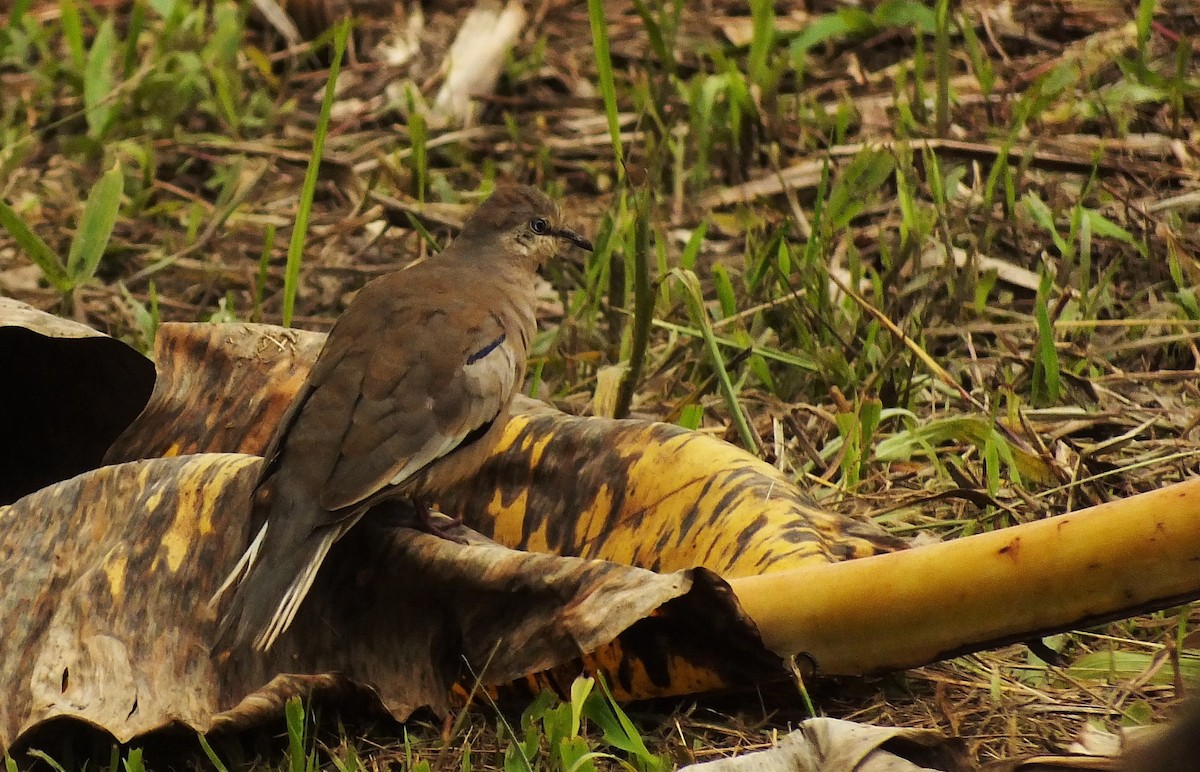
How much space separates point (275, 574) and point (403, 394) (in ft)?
1.95

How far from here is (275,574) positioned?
321 cm

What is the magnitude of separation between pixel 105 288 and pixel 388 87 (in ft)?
6.26

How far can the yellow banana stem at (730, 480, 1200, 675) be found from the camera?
2.63 metres

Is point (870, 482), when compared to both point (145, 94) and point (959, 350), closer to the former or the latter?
point (959, 350)

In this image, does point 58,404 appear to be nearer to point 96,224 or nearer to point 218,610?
point 96,224

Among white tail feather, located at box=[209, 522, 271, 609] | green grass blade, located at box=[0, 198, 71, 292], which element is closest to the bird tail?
white tail feather, located at box=[209, 522, 271, 609]

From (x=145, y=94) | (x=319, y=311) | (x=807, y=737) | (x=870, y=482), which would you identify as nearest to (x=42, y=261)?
(x=319, y=311)

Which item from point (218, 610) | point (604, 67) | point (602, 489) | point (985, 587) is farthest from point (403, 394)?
point (985, 587)

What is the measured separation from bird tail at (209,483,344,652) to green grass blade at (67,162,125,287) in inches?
81.0

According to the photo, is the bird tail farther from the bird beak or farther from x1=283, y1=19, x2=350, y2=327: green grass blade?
the bird beak

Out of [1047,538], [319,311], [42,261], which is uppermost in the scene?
[1047,538]

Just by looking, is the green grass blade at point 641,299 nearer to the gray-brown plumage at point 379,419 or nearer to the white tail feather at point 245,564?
the gray-brown plumage at point 379,419

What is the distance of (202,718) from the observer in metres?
3.09

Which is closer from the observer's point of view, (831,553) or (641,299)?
(831,553)
